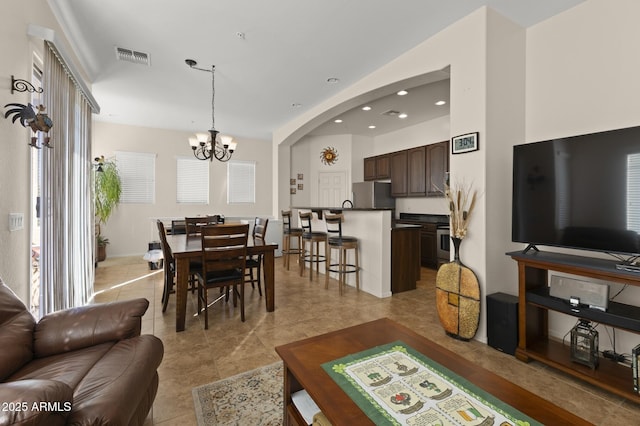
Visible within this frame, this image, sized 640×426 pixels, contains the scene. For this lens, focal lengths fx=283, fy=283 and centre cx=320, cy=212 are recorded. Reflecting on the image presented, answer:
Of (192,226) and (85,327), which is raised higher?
(192,226)

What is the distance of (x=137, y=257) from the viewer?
20.7 feet

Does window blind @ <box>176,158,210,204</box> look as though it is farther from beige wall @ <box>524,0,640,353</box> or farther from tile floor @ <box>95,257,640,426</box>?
beige wall @ <box>524,0,640,353</box>

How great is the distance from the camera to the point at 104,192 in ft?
19.1

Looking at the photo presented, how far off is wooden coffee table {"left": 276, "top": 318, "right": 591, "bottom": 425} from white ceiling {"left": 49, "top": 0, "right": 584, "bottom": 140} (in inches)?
106

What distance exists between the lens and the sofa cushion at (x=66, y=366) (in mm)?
1251

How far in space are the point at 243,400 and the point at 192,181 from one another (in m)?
6.24

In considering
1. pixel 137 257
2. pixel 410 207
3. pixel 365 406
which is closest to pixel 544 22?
pixel 365 406

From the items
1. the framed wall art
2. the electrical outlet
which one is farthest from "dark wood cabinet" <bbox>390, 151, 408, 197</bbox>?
the electrical outlet

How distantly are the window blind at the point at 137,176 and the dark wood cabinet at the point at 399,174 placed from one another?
219 inches

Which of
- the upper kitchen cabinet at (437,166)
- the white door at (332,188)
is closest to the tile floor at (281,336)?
the upper kitchen cabinet at (437,166)

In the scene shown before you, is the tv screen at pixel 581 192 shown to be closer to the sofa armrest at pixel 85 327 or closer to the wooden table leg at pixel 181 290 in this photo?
the sofa armrest at pixel 85 327

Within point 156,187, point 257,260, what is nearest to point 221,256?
point 257,260

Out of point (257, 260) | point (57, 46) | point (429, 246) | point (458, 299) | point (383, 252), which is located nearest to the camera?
point (57, 46)

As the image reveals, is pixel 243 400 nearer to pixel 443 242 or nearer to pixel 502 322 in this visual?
pixel 502 322
